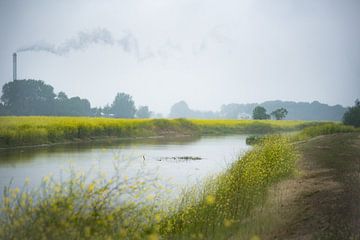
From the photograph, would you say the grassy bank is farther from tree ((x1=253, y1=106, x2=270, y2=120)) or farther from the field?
the field

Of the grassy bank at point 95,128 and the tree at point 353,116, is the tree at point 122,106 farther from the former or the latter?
the tree at point 353,116

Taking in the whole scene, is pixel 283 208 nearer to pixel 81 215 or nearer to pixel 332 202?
pixel 332 202

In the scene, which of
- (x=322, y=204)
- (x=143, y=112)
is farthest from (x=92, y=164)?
(x=143, y=112)

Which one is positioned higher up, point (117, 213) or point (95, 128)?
point (95, 128)

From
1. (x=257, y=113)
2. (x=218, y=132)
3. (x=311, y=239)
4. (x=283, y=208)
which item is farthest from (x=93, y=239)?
(x=257, y=113)

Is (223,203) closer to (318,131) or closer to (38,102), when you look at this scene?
(318,131)

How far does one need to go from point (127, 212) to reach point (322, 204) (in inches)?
176

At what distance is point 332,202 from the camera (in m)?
9.73

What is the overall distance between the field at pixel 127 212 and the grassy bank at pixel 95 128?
20155 millimetres

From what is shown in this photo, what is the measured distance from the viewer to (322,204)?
382 inches

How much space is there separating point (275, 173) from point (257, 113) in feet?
211

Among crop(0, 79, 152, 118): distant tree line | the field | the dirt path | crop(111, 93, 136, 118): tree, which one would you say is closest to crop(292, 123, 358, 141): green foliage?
the dirt path

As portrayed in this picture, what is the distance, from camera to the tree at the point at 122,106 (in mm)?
90250

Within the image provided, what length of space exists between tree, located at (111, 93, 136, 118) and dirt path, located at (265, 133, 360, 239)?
75.7 meters
